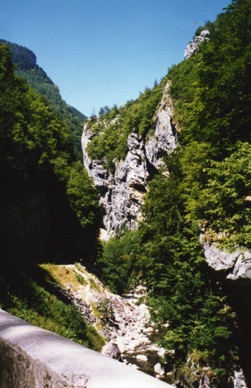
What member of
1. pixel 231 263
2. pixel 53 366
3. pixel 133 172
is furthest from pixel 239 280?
pixel 133 172

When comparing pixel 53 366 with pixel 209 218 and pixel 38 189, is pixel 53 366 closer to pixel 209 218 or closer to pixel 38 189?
pixel 209 218

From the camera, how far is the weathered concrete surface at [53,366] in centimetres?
119

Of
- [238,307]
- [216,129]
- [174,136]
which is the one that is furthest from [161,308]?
[174,136]

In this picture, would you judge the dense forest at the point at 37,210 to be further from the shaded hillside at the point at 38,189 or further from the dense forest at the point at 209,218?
the dense forest at the point at 209,218

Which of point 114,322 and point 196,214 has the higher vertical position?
point 196,214

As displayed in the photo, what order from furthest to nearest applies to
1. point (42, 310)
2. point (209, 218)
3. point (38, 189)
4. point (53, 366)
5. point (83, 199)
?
point (83, 199) → point (38, 189) → point (42, 310) → point (209, 218) → point (53, 366)

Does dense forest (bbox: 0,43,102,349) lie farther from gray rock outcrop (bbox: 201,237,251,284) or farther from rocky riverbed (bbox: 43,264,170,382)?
gray rock outcrop (bbox: 201,237,251,284)

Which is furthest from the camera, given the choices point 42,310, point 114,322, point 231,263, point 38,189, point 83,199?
point 83,199

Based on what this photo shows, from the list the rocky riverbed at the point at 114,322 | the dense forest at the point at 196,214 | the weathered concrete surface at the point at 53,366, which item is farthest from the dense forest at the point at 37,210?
the weathered concrete surface at the point at 53,366

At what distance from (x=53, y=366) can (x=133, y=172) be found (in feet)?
193

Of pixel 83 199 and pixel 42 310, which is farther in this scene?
pixel 83 199

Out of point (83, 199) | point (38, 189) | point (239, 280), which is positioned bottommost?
point (239, 280)

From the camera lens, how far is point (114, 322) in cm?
2489

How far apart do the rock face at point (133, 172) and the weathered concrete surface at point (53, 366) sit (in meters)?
30.9
